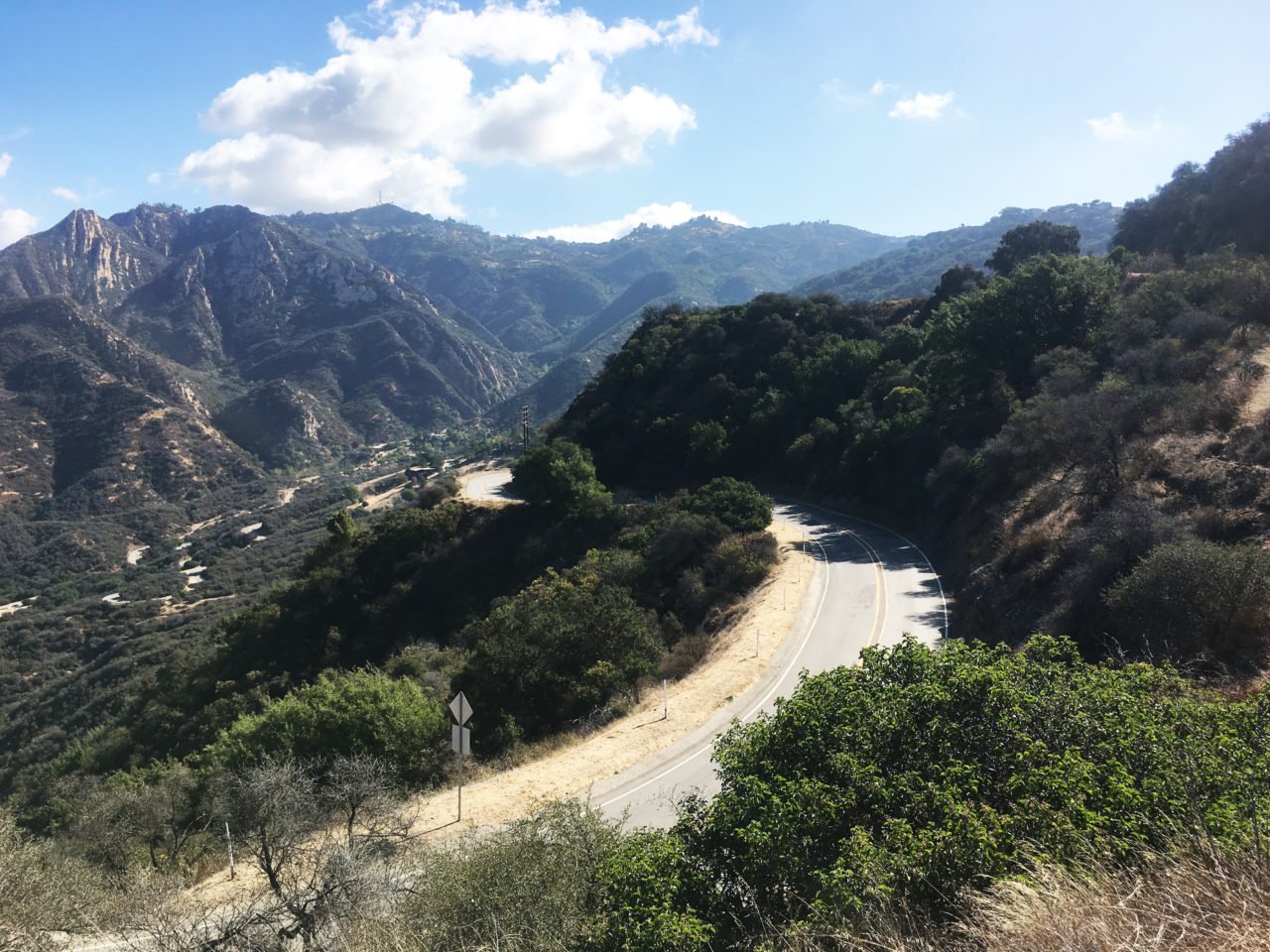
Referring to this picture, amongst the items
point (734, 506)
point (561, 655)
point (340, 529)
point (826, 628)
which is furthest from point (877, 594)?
point (340, 529)

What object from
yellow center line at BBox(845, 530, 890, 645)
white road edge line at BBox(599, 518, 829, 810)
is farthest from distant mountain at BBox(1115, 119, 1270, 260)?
white road edge line at BBox(599, 518, 829, 810)

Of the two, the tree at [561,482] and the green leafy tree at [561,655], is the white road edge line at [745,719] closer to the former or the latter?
A: the green leafy tree at [561,655]

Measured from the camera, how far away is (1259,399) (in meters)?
22.6

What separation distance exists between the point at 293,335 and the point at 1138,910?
20311 cm

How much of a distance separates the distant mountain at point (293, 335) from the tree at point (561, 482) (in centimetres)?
10768

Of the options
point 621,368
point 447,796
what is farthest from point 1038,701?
point 621,368

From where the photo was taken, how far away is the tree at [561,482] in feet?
131

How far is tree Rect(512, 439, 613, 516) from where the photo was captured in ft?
131

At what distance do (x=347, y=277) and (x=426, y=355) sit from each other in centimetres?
4009

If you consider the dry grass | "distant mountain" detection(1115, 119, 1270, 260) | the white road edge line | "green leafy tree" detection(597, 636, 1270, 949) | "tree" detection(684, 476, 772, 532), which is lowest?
the white road edge line

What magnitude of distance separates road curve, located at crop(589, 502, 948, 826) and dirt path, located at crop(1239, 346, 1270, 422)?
11233mm

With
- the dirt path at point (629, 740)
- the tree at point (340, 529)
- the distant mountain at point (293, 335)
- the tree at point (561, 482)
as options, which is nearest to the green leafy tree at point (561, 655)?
the dirt path at point (629, 740)

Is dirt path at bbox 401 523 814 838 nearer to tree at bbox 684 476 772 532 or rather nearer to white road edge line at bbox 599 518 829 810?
white road edge line at bbox 599 518 829 810

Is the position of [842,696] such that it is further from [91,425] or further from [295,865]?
[91,425]
